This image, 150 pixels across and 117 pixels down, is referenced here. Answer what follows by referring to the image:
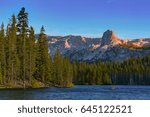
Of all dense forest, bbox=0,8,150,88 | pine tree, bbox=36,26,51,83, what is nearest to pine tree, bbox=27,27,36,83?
dense forest, bbox=0,8,150,88

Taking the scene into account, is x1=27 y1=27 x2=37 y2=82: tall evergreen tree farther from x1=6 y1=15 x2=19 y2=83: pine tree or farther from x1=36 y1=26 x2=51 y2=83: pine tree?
x1=6 y1=15 x2=19 y2=83: pine tree

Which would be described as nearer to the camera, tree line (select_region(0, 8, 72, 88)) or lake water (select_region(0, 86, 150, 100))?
lake water (select_region(0, 86, 150, 100))

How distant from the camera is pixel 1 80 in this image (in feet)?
283

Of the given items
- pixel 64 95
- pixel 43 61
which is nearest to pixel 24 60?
pixel 43 61

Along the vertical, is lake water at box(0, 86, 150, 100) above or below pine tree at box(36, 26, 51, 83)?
below

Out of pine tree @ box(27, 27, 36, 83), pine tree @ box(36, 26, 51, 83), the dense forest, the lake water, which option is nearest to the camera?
the lake water

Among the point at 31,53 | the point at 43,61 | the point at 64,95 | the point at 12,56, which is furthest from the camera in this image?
the point at 43,61

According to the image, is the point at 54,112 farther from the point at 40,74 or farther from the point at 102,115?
the point at 40,74

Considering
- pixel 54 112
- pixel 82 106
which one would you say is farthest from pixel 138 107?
pixel 54 112

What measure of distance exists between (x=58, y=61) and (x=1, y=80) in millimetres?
35912

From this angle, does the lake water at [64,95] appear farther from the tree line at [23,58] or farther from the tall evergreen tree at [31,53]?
the tall evergreen tree at [31,53]

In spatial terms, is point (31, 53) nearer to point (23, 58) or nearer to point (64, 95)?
point (23, 58)

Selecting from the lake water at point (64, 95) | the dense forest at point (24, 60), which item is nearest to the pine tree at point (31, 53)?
the dense forest at point (24, 60)

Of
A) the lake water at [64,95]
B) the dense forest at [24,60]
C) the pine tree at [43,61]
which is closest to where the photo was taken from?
the lake water at [64,95]
